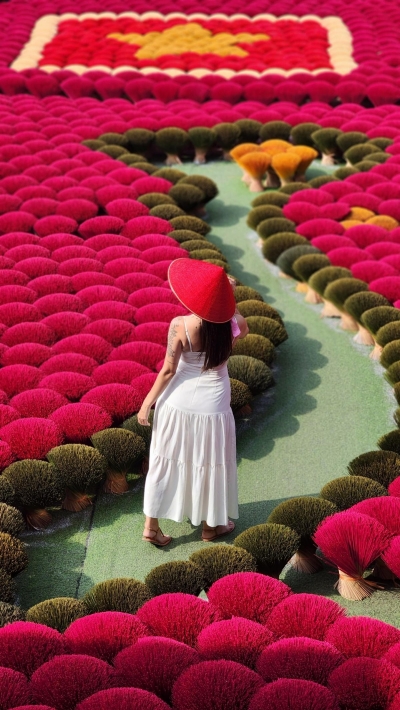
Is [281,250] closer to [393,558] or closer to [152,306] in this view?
[152,306]

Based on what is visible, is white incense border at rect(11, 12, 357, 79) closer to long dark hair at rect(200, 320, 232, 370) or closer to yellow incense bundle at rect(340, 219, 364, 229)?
yellow incense bundle at rect(340, 219, 364, 229)

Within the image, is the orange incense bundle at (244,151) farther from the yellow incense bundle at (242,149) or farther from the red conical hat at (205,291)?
the red conical hat at (205,291)

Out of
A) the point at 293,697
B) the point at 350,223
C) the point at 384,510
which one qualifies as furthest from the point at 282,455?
the point at 350,223

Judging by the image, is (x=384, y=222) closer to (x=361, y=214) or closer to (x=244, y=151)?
(x=361, y=214)

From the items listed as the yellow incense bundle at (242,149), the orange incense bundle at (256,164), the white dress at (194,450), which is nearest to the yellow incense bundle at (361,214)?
the orange incense bundle at (256,164)

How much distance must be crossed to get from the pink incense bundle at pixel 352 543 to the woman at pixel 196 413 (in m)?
0.56

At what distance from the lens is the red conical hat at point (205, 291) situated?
347 centimetres

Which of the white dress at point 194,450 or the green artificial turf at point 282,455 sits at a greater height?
the white dress at point 194,450

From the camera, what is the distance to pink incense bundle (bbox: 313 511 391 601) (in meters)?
3.44

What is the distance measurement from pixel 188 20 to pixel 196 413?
465 inches

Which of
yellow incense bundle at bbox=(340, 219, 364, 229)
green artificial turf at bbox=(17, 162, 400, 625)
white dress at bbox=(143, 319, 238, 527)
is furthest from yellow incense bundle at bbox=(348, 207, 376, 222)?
white dress at bbox=(143, 319, 238, 527)

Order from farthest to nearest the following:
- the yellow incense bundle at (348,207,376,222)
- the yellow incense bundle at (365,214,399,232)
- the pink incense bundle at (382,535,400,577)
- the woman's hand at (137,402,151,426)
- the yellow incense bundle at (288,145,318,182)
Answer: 1. the yellow incense bundle at (288,145,318,182)
2. the yellow incense bundle at (348,207,376,222)
3. the yellow incense bundle at (365,214,399,232)
4. the woman's hand at (137,402,151,426)
5. the pink incense bundle at (382,535,400,577)

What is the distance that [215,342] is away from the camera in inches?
142

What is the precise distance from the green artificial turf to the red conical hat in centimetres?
119
